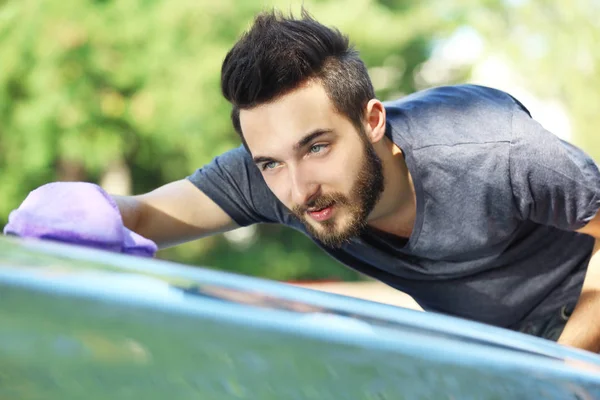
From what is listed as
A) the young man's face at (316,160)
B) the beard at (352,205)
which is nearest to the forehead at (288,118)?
the young man's face at (316,160)

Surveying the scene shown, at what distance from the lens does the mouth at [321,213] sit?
1582 millimetres

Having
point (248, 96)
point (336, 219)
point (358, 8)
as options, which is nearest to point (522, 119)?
point (336, 219)

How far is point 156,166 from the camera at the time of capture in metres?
7.88

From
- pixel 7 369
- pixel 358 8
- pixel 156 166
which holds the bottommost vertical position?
pixel 156 166

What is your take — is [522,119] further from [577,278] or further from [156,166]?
[156,166]

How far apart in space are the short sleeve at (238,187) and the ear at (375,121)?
273 mm

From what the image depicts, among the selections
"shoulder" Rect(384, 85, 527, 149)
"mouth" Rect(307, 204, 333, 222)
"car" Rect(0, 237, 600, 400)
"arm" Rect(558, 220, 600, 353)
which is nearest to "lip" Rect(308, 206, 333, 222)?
"mouth" Rect(307, 204, 333, 222)

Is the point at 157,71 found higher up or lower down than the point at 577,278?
higher up

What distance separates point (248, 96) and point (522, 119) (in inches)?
20.6

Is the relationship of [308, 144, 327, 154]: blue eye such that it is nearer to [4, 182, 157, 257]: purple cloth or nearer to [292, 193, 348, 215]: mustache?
[292, 193, 348, 215]: mustache

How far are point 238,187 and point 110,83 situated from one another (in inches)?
217

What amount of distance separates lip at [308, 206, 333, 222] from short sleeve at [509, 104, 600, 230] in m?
0.35

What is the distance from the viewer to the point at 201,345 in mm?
504

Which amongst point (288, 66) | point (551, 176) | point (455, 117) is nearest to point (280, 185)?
point (288, 66)
